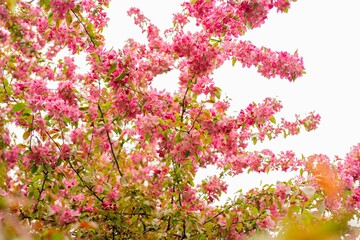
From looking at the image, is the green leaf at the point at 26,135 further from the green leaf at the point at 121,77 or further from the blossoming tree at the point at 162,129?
the green leaf at the point at 121,77

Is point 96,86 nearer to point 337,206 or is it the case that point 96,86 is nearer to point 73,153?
point 73,153

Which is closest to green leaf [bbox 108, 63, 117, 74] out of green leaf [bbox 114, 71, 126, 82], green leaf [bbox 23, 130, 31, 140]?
green leaf [bbox 114, 71, 126, 82]

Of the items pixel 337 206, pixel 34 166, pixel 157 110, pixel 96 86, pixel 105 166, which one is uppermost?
pixel 105 166

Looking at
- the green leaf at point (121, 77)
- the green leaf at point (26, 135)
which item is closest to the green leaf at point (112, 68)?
the green leaf at point (121, 77)

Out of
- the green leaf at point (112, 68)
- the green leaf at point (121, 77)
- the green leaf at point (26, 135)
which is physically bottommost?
the green leaf at point (26, 135)

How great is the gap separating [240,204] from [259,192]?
20 centimetres

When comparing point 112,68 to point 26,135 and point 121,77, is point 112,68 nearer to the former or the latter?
point 121,77

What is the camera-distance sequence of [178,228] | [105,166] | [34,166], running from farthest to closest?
[105,166] → [178,228] → [34,166]

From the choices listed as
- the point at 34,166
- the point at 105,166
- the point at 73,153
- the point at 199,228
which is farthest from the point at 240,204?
the point at 105,166

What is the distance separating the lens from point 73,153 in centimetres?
312

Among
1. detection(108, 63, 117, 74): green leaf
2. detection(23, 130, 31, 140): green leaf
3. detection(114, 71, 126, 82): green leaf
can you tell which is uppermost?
detection(108, 63, 117, 74): green leaf

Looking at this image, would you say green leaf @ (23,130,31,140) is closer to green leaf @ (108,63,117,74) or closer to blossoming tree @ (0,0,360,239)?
blossoming tree @ (0,0,360,239)

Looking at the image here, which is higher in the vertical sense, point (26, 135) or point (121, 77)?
point (121, 77)

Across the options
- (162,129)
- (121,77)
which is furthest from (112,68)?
(162,129)
